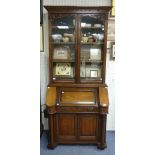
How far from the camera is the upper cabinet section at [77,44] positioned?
10.1ft

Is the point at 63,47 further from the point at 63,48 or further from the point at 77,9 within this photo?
the point at 77,9

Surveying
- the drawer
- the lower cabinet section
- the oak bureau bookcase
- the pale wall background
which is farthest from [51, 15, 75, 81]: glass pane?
the lower cabinet section

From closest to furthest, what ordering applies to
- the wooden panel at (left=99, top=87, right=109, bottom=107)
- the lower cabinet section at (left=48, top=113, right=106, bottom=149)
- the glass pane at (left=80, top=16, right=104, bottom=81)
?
the wooden panel at (left=99, top=87, right=109, bottom=107) < the lower cabinet section at (left=48, top=113, right=106, bottom=149) < the glass pane at (left=80, top=16, right=104, bottom=81)

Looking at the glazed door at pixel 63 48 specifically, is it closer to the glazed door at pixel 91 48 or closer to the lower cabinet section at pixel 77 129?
the glazed door at pixel 91 48

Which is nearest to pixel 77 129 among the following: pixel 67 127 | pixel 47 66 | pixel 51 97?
pixel 67 127

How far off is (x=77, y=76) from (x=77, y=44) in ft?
1.58

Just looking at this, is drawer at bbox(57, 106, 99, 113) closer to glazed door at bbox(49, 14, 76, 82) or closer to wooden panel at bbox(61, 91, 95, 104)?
wooden panel at bbox(61, 91, 95, 104)

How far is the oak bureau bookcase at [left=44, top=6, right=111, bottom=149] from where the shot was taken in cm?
305

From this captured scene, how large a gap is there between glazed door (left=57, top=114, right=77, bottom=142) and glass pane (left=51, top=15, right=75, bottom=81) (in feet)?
1.97

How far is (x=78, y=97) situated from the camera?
313 centimetres
